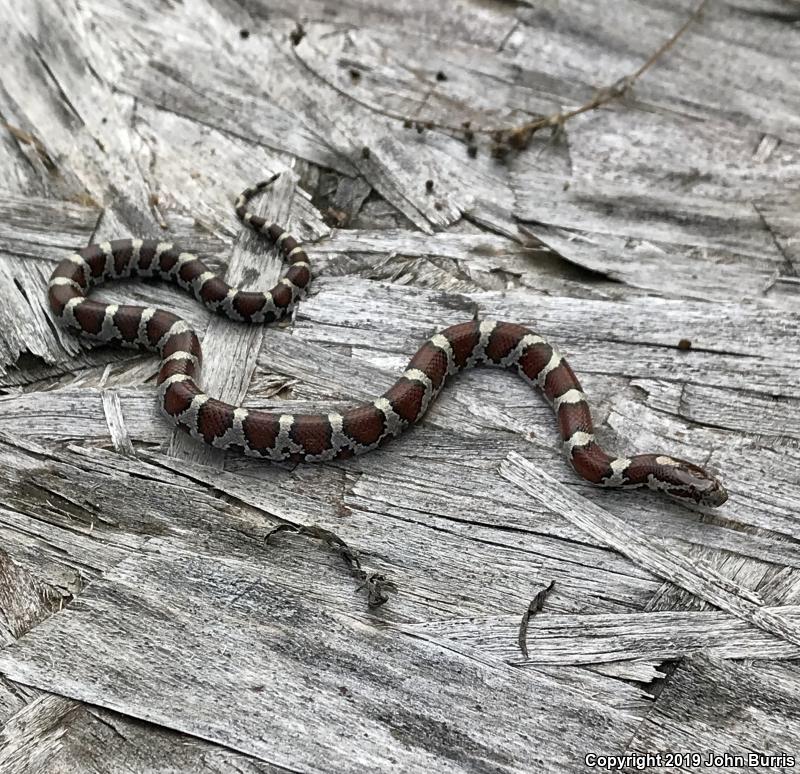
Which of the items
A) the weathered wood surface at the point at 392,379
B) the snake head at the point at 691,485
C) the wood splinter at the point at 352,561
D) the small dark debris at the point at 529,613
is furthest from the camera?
the snake head at the point at 691,485

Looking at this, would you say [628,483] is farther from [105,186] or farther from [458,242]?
[105,186]

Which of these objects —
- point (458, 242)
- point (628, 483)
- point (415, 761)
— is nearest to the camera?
point (415, 761)

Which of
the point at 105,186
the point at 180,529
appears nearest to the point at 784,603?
the point at 180,529

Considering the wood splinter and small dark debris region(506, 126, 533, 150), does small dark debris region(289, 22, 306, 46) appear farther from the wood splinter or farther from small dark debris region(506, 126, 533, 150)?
the wood splinter

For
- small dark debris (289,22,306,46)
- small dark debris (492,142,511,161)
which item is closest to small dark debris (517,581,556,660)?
small dark debris (492,142,511,161)

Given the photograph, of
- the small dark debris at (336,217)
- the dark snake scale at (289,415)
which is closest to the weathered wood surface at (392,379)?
the small dark debris at (336,217)

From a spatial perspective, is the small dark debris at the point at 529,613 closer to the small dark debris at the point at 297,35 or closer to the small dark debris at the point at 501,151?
the small dark debris at the point at 501,151

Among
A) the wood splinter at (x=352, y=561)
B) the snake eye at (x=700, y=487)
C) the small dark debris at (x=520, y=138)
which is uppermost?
the small dark debris at (x=520, y=138)
